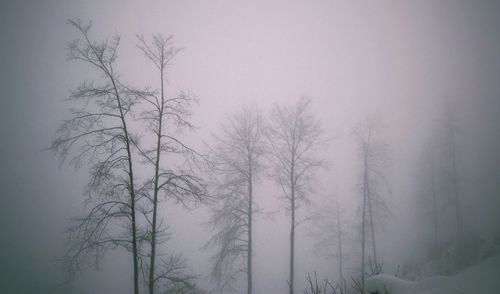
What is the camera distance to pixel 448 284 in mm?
5062

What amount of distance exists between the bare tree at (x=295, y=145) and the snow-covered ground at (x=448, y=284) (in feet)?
21.3

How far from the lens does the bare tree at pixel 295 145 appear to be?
12445 millimetres

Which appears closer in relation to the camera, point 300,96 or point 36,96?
point 300,96

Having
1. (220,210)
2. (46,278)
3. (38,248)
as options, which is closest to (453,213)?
(220,210)

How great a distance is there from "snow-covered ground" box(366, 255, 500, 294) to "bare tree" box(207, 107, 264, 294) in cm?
689

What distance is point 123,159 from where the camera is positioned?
24.0 ft

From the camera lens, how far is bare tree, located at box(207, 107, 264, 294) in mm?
11969

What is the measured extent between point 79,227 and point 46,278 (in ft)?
98.5

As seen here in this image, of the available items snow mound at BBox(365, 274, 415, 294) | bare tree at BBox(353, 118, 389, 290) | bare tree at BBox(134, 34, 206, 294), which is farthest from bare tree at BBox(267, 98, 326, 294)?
snow mound at BBox(365, 274, 415, 294)

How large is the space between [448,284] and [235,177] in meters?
8.69

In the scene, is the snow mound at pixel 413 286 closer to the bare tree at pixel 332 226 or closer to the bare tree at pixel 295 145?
the bare tree at pixel 295 145

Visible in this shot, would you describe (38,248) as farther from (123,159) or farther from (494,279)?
(494,279)

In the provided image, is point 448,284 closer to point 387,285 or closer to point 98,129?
point 387,285

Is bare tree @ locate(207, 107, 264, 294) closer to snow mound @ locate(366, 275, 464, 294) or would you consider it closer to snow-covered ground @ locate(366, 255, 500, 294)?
snow mound @ locate(366, 275, 464, 294)
